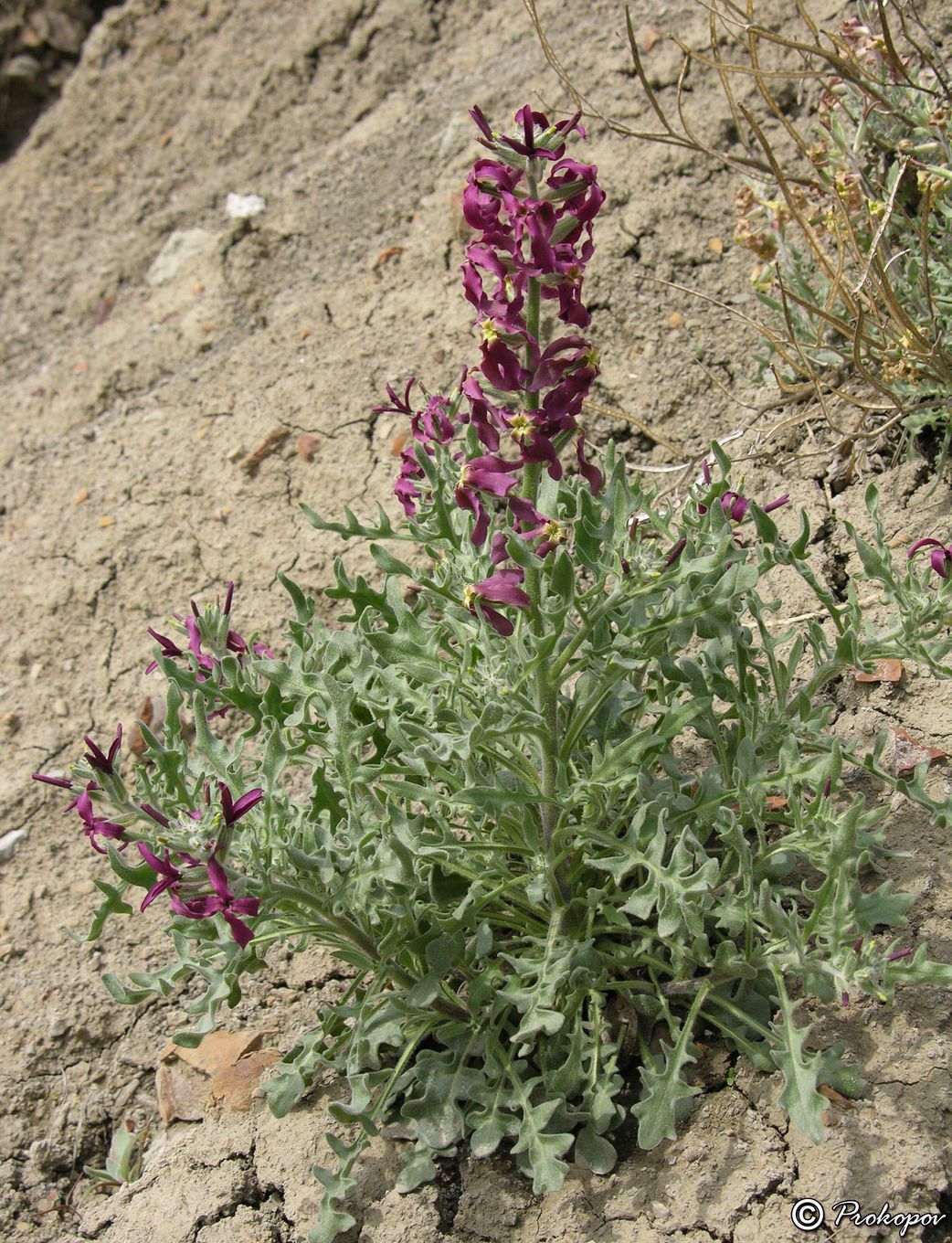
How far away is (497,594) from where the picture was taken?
211 cm

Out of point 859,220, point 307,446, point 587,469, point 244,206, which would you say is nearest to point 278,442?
point 307,446

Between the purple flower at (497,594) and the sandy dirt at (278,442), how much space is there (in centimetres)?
113

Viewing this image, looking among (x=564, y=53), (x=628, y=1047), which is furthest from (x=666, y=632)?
(x=564, y=53)

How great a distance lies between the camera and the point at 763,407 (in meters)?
3.55

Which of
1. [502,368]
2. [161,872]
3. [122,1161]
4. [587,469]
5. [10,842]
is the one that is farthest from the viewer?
[10,842]

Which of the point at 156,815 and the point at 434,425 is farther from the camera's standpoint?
the point at 434,425

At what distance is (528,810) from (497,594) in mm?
492

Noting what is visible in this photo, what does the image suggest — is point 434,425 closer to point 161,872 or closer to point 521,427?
point 521,427

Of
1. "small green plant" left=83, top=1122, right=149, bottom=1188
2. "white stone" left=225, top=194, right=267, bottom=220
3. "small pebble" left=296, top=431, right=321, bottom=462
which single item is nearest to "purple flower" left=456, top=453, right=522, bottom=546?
"small green plant" left=83, top=1122, right=149, bottom=1188

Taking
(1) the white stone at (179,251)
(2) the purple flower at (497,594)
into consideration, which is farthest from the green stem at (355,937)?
(1) the white stone at (179,251)

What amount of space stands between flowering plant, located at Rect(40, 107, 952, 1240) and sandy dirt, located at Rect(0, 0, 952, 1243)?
0.15 m

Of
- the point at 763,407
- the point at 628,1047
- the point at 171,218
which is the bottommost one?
the point at 628,1047

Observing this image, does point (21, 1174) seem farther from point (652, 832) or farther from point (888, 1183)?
point (888, 1183)

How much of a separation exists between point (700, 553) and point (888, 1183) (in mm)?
1263
